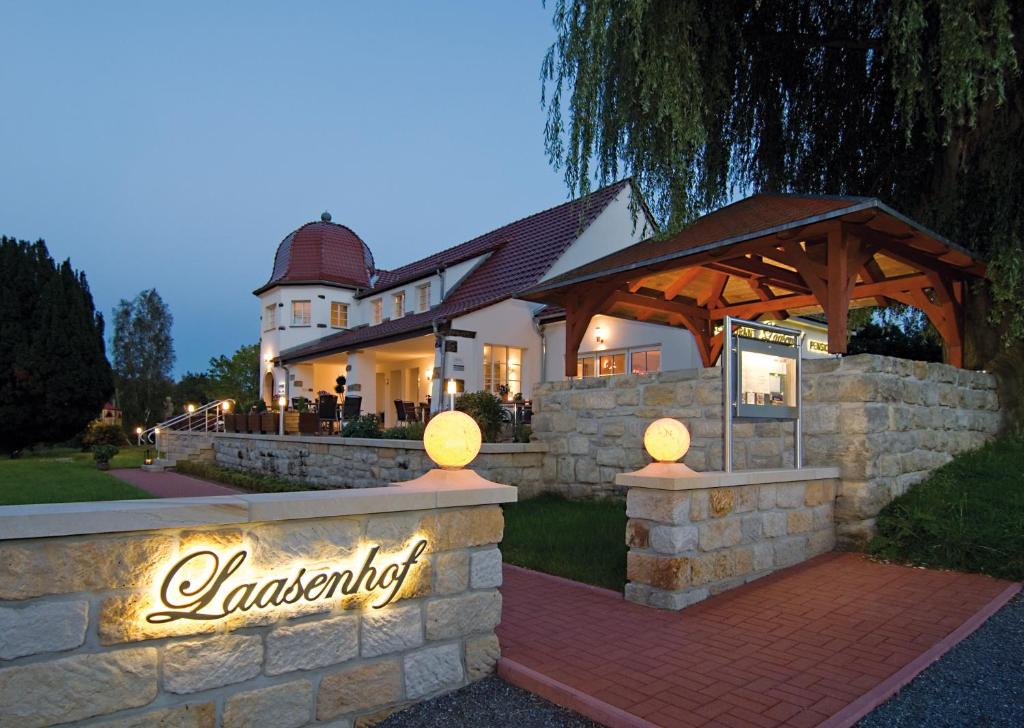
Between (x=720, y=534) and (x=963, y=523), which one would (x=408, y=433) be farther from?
(x=963, y=523)

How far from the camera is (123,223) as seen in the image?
159500 millimetres

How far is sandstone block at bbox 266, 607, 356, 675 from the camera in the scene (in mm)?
3010

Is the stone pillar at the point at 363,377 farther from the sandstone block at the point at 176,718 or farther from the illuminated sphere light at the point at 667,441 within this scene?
the sandstone block at the point at 176,718

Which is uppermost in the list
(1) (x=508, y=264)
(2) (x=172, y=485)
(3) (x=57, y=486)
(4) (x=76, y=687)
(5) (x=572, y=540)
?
(1) (x=508, y=264)

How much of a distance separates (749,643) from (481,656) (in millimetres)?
1731

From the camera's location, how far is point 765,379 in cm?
620

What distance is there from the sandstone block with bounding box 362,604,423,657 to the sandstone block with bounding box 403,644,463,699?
0.27ft

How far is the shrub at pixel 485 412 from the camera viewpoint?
11055 mm

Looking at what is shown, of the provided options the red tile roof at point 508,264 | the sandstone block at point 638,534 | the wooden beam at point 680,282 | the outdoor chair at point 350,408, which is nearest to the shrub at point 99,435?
the red tile roof at point 508,264

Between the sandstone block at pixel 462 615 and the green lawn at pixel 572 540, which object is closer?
the sandstone block at pixel 462 615

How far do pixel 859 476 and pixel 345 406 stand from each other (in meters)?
13.0

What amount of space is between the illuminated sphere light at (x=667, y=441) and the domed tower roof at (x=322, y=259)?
77.5ft

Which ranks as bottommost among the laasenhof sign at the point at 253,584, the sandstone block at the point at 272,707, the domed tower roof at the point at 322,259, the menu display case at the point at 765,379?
the sandstone block at the point at 272,707

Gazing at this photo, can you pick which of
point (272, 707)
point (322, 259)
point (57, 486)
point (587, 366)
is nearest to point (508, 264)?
point (587, 366)
